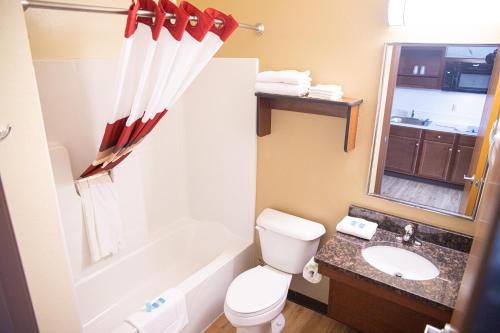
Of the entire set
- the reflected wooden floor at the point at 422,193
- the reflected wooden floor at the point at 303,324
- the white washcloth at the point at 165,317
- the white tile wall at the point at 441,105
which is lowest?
the reflected wooden floor at the point at 303,324

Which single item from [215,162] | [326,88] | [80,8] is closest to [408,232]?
[326,88]

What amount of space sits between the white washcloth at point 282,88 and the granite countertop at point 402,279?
90cm

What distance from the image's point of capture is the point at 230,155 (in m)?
2.56

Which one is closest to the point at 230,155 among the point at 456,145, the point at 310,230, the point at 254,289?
the point at 310,230

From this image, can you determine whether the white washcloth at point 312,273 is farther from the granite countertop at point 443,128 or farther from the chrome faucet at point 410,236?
the granite countertop at point 443,128

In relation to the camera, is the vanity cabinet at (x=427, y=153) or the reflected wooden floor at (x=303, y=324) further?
the reflected wooden floor at (x=303, y=324)

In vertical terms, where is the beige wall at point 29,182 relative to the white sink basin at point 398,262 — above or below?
above

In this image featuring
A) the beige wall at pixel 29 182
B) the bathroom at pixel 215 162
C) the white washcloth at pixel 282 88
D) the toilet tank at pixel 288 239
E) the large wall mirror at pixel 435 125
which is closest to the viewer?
the beige wall at pixel 29 182

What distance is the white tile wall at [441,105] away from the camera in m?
1.95

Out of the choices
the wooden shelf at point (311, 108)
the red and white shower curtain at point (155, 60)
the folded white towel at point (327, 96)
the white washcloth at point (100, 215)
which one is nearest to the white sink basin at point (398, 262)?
the wooden shelf at point (311, 108)

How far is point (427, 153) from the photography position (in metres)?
2.22

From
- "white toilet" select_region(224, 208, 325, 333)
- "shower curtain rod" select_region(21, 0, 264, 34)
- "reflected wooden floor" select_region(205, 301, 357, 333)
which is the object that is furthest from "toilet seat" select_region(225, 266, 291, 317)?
"shower curtain rod" select_region(21, 0, 264, 34)

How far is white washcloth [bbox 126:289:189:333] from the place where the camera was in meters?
1.83

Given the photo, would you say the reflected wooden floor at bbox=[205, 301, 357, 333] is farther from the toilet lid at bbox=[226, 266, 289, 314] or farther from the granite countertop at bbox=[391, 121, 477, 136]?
the granite countertop at bbox=[391, 121, 477, 136]
